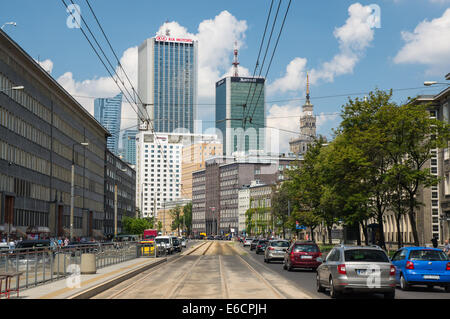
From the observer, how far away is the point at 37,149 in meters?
79.2

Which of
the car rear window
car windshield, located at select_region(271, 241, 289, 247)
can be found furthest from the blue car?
car windshield, located at select_region(271, 241, 289, 247)

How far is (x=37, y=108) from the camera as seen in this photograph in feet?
258

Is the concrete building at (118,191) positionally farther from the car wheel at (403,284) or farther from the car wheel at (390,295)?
the car wheel at (390,295)

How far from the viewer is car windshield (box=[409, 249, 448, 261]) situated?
2292 centimetres

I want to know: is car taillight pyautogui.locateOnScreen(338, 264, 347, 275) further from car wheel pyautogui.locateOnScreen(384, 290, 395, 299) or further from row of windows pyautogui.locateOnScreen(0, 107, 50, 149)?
row of windows pyautogui.locateOnScreen(0, 107, 50, 149)

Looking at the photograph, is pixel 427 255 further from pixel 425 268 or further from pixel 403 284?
pixel 403 284

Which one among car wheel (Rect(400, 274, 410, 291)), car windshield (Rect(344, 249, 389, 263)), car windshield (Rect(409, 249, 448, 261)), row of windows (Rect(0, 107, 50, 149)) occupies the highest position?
row of windows (Rect(0, 107, 50, 149))

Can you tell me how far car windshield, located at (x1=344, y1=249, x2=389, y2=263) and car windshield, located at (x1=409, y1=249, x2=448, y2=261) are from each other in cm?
407

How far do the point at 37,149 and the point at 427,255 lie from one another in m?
63.9

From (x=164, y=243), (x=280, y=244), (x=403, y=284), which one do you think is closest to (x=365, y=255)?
(x=403, y=284)

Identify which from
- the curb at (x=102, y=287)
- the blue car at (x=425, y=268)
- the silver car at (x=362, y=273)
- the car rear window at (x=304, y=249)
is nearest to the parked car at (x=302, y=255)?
the car rear window at (x=304, y=249)
